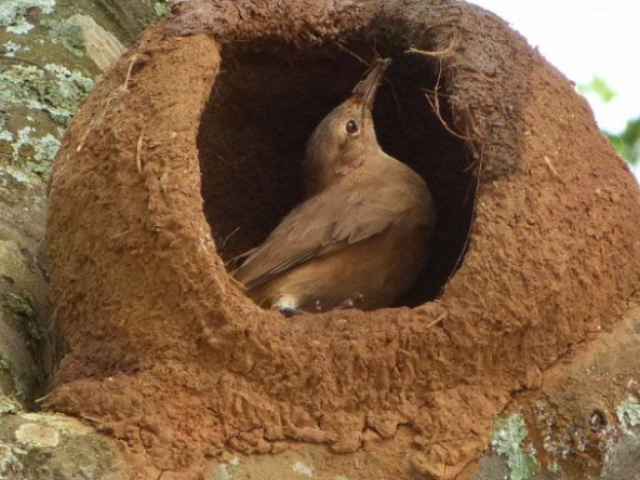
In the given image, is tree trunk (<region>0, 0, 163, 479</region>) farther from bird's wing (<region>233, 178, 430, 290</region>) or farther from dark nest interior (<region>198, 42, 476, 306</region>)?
bird's wing (<region>233, 178, 430, 290</region>)

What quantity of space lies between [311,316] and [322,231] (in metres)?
1.00

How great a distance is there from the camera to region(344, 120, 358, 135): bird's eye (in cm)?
603

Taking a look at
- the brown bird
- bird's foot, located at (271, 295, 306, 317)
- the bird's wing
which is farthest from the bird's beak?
bird's foot, located at (271, 295, 306, 317)

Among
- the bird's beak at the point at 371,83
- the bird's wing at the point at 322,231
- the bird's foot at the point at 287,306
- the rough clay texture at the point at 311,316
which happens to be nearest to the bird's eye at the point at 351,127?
the bird's beak at the point at 371,83

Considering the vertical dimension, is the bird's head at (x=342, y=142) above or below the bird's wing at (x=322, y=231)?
above

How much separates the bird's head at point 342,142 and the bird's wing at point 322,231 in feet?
1.53

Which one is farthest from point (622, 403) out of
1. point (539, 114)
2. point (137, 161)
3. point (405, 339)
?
point (137, 161)

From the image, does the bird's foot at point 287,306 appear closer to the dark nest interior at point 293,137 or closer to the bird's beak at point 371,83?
the dark nest interior at point 293,137

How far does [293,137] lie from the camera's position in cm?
650

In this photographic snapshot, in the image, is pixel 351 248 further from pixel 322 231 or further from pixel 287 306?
pixel 287 306

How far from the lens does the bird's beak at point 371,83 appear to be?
225 inches

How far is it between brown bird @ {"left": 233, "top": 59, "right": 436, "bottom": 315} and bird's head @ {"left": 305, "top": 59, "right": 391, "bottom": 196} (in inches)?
7.2

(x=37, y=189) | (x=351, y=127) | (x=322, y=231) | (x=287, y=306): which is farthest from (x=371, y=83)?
(x=37, y=189)

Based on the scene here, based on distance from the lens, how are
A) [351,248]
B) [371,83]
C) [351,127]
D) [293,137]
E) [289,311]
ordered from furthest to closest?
1. [293,137]
2. [351,127]
3. [371,83]
4. [351,248]
5. [289,311]
